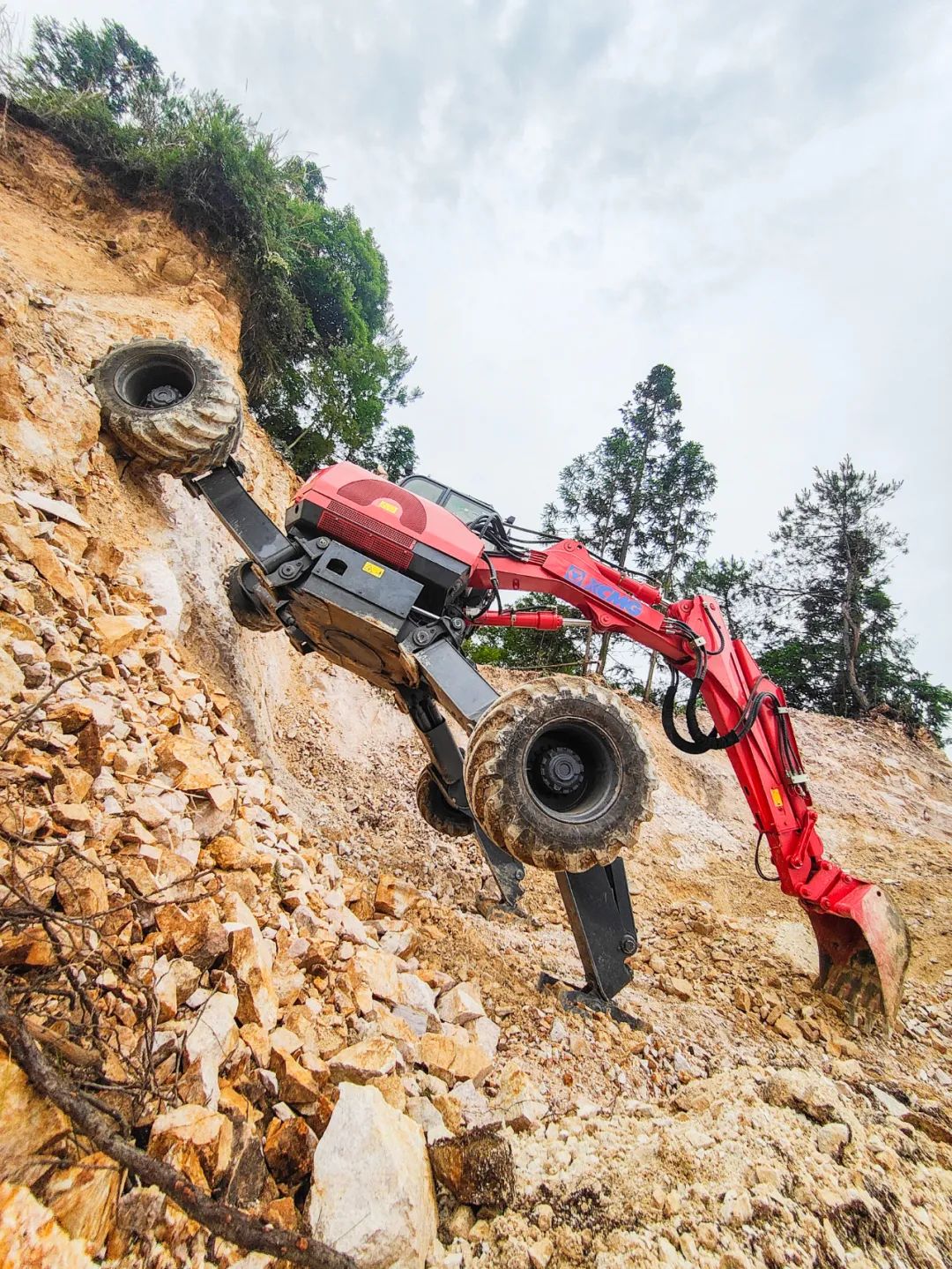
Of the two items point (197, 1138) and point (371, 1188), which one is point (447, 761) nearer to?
point (371, 1188)

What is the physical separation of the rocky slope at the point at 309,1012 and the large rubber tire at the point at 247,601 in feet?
1.11

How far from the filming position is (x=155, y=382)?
4.85 metres

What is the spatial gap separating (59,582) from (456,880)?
397 centimetres

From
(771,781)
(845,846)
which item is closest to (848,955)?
(771,781)

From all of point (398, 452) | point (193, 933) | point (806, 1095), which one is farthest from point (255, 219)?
point (806, 1095)

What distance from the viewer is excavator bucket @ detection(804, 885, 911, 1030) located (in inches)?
150

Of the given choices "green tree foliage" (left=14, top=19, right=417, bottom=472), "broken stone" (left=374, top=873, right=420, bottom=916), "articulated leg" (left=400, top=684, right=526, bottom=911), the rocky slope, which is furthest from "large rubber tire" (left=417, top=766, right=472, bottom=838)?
"green tree foliage" (left=14, top=19, right=417, bottom=472)

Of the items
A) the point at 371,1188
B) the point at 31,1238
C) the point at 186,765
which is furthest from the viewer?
the point at 186,765

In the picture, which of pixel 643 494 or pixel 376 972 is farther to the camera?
pixel 643 494

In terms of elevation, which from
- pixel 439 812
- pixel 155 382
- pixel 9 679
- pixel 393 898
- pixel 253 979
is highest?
pixel 155 382

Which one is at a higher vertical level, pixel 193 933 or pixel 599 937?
pixel 599 937

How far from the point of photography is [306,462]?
11.7 metres

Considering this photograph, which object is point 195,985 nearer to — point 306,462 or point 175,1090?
point 175,1090

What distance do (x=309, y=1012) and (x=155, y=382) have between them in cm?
490
